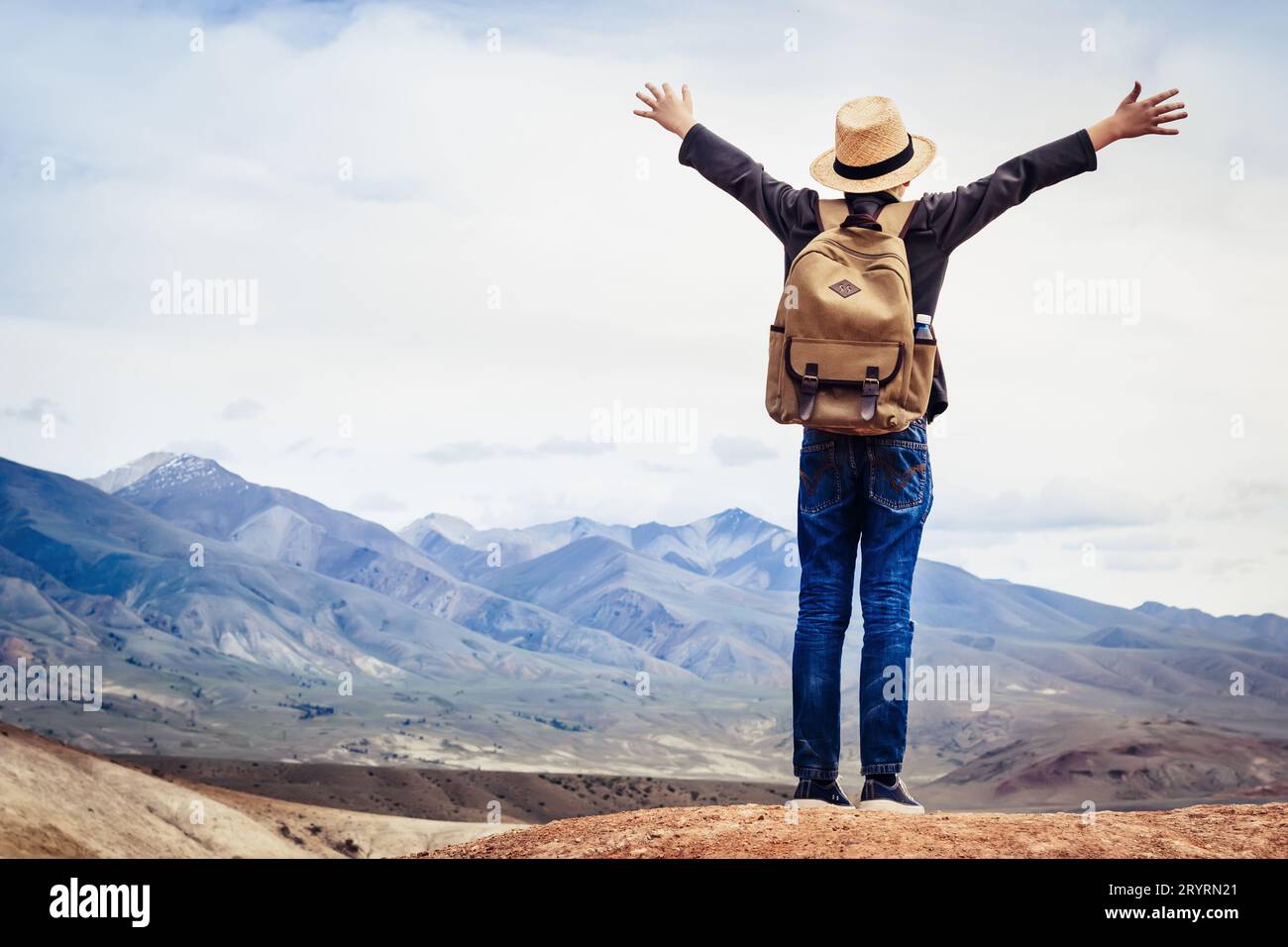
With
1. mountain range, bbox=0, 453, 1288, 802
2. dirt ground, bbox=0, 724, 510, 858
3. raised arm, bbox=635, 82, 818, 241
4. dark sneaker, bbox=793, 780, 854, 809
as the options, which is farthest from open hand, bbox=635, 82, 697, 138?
mountain range, bbox=0, 453, 1288, 802

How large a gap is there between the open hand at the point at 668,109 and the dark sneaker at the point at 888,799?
3.79 metres

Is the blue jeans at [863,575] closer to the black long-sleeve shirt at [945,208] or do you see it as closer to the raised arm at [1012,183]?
the black long-sleeve shirt at [945,208]

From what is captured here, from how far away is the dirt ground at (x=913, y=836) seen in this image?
7012 millimetres

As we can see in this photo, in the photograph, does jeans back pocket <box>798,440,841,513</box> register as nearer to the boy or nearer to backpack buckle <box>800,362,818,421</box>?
the boy

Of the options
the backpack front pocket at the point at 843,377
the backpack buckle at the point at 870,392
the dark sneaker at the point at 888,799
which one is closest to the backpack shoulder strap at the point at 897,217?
the backpack front pocket at the point at 843,377

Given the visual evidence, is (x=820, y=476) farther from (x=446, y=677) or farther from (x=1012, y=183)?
(x=446, y=677)

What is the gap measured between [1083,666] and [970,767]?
238 ft

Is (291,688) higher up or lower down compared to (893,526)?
lower down

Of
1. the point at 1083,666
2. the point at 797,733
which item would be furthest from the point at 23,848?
the point at 1083,666

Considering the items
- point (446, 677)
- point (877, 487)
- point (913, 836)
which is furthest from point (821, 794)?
point (446, 677)

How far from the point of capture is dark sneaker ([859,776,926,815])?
809 cm

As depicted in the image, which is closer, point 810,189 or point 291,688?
point 810,189
